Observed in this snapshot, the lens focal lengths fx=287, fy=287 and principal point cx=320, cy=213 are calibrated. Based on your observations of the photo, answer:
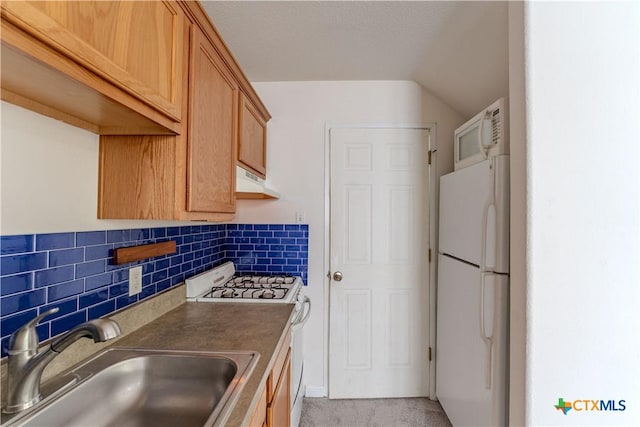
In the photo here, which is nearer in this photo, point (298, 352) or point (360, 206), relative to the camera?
point (298, 352)

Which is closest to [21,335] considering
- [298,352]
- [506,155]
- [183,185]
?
[183,185]

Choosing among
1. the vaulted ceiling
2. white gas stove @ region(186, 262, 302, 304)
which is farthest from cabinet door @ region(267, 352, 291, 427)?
the vaulted ceiling

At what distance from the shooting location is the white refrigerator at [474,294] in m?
1.43

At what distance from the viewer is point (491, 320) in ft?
4.79

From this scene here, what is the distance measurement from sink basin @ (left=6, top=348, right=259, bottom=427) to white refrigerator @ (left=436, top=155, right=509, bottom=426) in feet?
3.95

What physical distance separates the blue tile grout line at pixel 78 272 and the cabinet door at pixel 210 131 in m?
0.37

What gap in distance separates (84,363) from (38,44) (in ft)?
3.12

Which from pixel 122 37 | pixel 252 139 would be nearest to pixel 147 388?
pixel 122 37

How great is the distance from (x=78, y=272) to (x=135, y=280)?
0.94 ft

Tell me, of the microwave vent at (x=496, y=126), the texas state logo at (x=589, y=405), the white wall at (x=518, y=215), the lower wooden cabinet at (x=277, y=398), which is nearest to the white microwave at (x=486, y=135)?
the microwave vent at (x=496, y=126)

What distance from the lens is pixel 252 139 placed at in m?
1.89

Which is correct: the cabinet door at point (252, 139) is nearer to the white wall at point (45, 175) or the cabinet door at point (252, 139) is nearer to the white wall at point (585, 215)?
the white wall at point (45, 175)

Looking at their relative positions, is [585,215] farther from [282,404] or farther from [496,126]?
[282,404]

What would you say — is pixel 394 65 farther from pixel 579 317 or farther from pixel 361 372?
pixel 361 372
